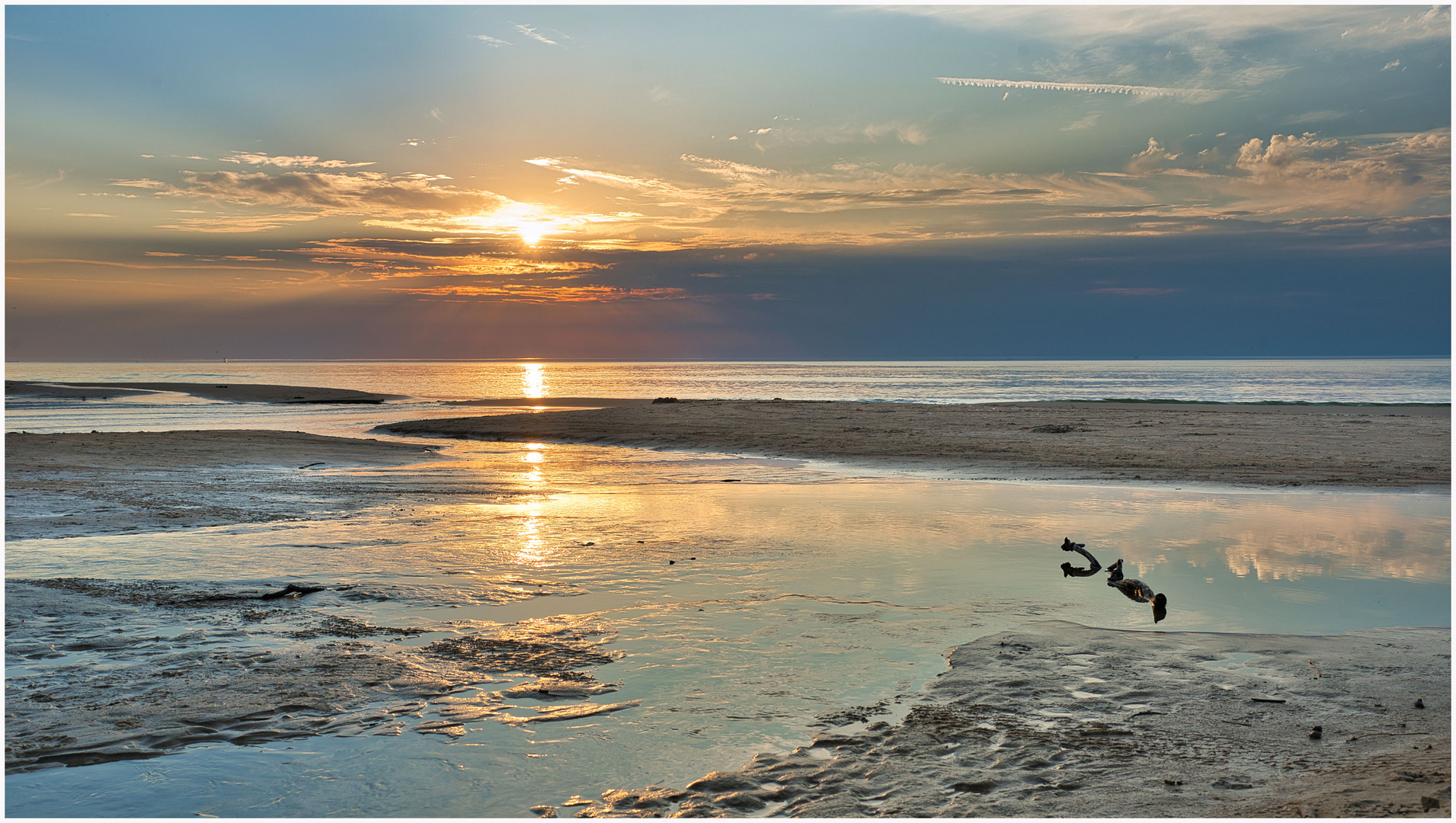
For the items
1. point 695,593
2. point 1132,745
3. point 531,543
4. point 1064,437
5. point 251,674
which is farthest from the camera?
point 1064,437

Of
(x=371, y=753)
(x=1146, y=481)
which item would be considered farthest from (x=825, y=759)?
(x=1146, y=481)

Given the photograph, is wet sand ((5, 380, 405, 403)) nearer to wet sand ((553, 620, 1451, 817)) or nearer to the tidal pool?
the tidal pool

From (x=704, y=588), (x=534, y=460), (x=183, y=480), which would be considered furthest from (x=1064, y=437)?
(x=183, y=480)

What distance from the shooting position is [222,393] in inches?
3201

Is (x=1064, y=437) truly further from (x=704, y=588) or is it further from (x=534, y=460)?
(x=704, y=588)

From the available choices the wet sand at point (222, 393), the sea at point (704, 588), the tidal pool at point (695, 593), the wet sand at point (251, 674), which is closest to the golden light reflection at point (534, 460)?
the sea at point (704, 588)

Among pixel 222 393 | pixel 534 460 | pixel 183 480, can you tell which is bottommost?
pixel 534 460

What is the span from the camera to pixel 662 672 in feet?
25.5

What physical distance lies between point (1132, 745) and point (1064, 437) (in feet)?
89.6

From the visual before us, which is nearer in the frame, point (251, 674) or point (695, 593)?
point (251, 674)

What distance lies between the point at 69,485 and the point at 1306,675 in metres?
21.2

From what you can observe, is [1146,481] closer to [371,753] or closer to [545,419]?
[371,753]

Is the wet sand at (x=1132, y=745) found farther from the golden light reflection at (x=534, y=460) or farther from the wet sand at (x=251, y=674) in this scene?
the golden light reflection at (x=534, y=460)

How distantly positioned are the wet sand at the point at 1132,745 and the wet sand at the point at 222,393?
70.0 m
